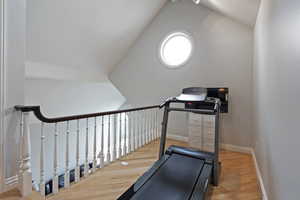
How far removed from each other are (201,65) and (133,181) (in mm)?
2932

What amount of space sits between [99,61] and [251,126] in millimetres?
4009

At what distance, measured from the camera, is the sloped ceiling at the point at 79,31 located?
123 inches

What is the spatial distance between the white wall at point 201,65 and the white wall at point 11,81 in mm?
3268

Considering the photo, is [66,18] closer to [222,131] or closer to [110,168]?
[110,168]

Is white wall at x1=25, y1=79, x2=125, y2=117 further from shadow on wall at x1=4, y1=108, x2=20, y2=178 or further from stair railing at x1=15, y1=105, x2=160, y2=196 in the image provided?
shadow on wall at x1=4, y1=108, x2=20, y2=178

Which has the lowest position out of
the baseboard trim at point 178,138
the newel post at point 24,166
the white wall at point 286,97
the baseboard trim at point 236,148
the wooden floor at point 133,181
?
the wooden floor at point 133,181

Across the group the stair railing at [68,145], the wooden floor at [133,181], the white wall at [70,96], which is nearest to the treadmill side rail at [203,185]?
the wooden floor at [133,181]

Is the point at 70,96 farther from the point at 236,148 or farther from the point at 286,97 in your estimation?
the point at 286,97

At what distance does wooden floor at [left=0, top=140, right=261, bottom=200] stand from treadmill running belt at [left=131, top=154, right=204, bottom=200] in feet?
1.27

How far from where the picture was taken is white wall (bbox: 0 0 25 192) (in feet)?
6.07

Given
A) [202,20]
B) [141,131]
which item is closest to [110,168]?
[141,131]

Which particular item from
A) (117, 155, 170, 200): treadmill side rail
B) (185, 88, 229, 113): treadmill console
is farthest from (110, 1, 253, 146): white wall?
(117, 155, 170, 200): treadmill side rail

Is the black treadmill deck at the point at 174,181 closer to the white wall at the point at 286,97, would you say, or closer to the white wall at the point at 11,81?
the white wall at the point at 286,97

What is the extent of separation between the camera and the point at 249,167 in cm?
295
